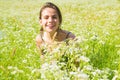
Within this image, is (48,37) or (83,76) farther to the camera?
(48,37)

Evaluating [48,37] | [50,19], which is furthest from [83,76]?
[48,37]

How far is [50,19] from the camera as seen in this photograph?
221 inches

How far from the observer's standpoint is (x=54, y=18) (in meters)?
5.76

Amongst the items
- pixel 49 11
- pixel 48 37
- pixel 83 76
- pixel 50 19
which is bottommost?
pixel 48 37

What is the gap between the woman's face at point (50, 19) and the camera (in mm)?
5624

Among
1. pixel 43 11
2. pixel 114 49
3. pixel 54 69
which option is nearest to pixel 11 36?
pixel 114 49

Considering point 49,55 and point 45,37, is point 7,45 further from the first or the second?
point 49,55

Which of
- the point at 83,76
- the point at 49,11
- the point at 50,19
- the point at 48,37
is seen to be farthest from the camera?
the point at 48,37

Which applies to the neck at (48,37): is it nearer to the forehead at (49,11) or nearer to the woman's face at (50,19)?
the woman's face at (50,19)

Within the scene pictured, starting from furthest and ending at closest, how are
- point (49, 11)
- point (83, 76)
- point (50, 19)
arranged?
point (49, 11)
point (50, 19)
point (83, 76)

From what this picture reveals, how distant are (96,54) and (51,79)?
2872 millimetres

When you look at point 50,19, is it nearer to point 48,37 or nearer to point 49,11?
point 49,11

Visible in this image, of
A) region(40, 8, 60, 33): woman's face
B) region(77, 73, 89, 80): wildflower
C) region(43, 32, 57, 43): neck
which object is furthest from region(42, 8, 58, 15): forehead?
region(77, 73, 89, 80): wildflower

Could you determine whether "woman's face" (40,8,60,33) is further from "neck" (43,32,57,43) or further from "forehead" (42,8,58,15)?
"neck" (43,32,57,43)
